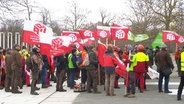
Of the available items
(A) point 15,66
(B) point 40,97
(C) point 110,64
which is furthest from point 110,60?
(A) point 15,66

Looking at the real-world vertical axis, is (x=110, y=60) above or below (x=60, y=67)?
above

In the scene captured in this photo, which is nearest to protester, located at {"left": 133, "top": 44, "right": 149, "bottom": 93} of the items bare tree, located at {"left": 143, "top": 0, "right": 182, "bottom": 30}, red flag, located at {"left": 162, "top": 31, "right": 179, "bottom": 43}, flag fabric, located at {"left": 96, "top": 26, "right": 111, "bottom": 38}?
flag fabric, located at {"left": 96, "top": 26, "right": 111, "bottom": 38}

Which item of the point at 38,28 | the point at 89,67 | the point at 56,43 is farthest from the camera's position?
the point at 56,43

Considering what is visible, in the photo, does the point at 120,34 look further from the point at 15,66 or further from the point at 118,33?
the point at 15,66

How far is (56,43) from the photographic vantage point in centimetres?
1511

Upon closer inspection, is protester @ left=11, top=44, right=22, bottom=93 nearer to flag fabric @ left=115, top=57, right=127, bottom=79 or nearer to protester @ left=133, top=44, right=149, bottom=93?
flag fabric @ left=115, top=57, right=127, bottom=79

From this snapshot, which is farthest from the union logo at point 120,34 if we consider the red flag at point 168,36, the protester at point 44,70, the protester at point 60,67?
the red flag at point 168,36

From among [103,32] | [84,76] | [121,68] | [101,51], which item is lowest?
[84,76]

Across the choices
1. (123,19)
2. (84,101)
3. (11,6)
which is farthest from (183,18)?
(84,101)

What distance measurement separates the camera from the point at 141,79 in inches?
582

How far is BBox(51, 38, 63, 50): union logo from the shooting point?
590 inches

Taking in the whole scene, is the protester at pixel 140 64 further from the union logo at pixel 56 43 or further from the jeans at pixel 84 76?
the union logo at pixel 56 43

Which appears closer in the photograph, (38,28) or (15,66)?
(38,28)

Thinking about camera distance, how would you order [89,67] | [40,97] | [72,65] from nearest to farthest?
[40,97]
[89,67]
[72,65]
